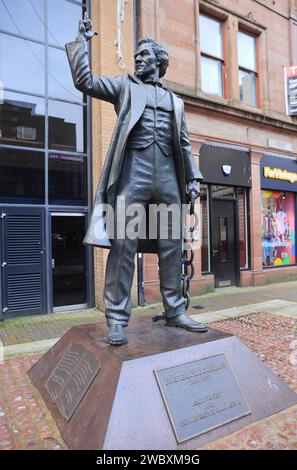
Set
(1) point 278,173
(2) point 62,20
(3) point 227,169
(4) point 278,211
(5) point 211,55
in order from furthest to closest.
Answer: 1. (4) point 278,211
2. (1) point 278,173
3. (5) point 211,55
4. (3) point 227,169
5. (2) point 62,20

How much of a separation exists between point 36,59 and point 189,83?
3.91 meters

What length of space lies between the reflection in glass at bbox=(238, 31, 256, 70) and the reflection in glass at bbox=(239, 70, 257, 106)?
230mm

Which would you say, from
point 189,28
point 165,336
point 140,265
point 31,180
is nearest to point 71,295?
point 140,265

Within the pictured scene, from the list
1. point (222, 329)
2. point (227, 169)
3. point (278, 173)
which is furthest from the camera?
point (278, 173)

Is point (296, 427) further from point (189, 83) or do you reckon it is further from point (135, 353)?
point (189, 83)

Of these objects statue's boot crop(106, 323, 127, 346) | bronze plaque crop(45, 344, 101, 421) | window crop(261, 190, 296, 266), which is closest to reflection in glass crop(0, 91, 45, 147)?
bronze plaque crop(45, 344, 101, 421)

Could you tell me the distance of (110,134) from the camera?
8.05 metres

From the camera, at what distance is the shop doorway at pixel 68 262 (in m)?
8.02

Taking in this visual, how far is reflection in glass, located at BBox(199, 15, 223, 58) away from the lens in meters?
10.3

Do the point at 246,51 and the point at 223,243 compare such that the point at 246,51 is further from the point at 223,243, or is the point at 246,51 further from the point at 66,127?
the point at 66,127

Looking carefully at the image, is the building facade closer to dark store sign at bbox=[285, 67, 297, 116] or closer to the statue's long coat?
dark store sign at bbox=[285, 67, 297, 116]

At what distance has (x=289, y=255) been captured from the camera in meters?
12.6

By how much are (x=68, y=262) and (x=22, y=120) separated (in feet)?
10.6

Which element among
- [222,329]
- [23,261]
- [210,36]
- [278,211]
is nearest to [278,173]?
[278,211]
